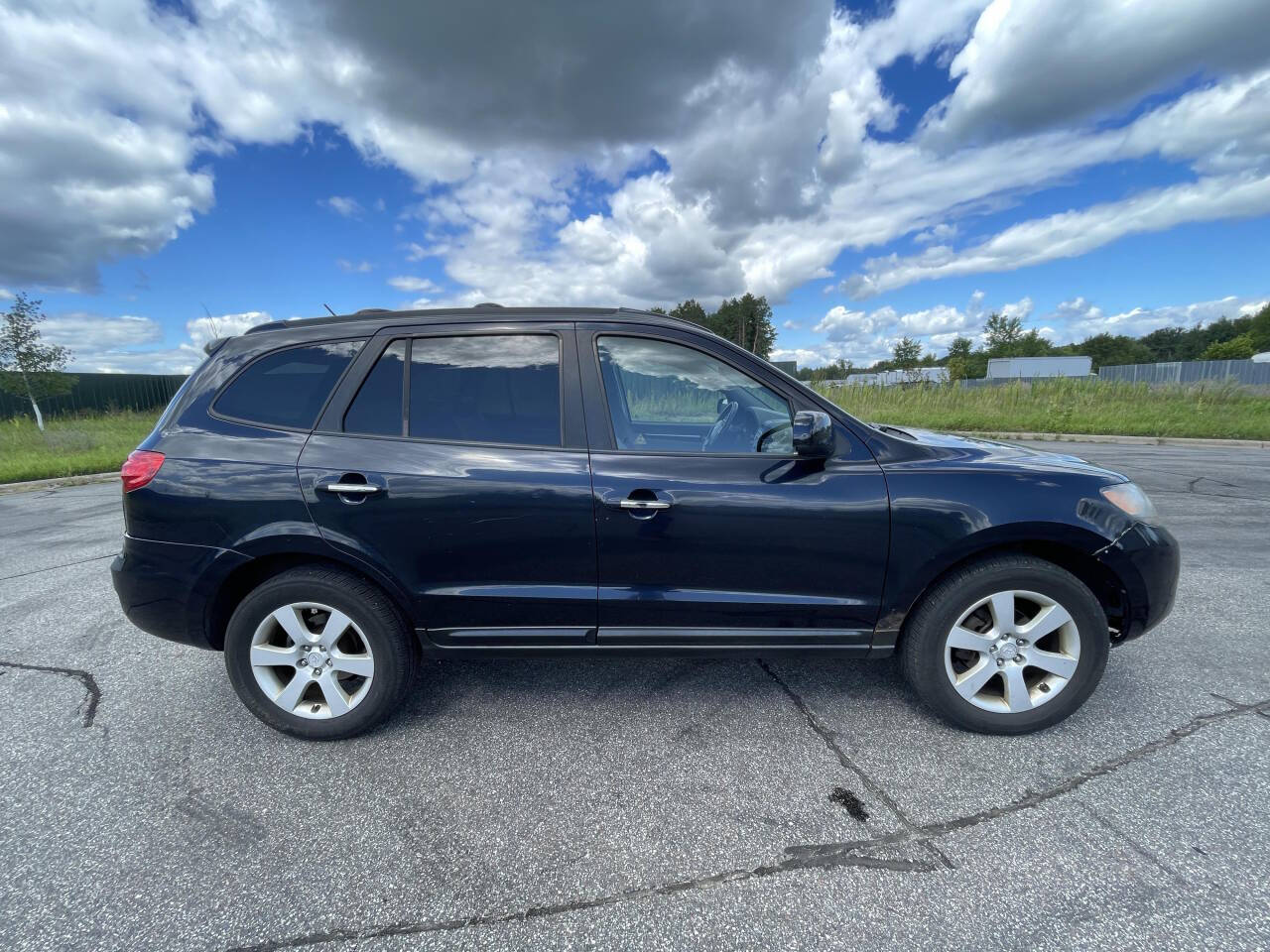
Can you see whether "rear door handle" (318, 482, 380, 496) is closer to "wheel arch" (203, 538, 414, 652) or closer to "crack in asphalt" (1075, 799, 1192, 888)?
"wheel arch" (203, 538, 414, 652)

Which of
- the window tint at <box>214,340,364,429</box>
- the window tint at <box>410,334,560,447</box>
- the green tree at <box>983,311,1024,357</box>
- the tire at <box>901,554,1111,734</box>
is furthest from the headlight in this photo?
the green tree at <box>983,311,1024,357</box>

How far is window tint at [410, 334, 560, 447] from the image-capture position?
2.43m

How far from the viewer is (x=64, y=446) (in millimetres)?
12336

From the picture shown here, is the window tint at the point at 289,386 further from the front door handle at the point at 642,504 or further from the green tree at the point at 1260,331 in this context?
the green tree at the point at 1260,331

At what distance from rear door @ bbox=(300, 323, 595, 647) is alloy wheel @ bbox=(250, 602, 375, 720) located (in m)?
0.31

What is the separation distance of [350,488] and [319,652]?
2.42 ft

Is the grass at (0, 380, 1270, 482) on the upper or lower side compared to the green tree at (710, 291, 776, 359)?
lower

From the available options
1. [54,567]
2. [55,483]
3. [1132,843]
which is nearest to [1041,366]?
[1132,843]

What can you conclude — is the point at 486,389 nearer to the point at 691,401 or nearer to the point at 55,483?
the point at 691,401

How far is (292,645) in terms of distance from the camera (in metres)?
2.42

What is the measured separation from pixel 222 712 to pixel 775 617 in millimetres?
2658

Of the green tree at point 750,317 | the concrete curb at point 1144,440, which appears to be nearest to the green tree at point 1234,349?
the green tree at point 750,317

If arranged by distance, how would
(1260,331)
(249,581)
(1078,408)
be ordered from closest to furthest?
1. (249,581)
2. (1078,408)
3. (1260,331)

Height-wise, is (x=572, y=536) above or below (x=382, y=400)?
below
